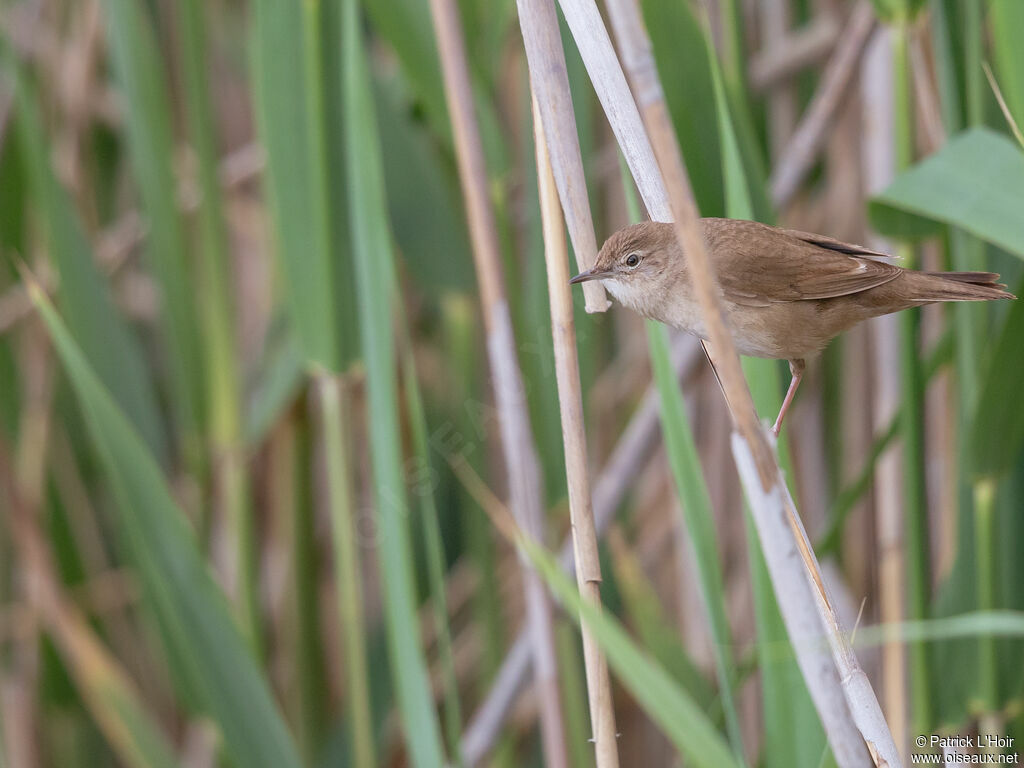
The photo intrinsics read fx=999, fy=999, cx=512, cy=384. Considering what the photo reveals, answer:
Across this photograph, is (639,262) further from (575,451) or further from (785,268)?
(575,451)

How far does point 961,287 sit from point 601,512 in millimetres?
867

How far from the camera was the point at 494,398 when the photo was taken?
2.36 meters

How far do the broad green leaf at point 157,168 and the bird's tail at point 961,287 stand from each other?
136cm

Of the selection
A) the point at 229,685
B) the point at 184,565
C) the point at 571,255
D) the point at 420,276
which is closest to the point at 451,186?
the point at 420,276

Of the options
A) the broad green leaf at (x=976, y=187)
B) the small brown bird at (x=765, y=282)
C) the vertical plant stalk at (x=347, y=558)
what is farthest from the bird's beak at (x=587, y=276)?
the vertical plant stalk at (x=347, y=558)

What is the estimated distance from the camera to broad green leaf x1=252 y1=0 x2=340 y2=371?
61.4 inches

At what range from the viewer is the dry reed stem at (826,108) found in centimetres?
183

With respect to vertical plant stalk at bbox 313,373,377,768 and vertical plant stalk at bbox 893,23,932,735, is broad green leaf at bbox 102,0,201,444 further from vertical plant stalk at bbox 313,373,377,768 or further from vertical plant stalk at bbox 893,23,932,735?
vertical plant stalk at bbox 893,23,932,735

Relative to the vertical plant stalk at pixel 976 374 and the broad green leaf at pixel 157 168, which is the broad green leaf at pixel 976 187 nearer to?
the vertical plant stalk at pixel 976 374

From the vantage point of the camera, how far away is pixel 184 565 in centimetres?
160

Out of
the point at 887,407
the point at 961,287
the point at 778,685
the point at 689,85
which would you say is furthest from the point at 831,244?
the point at 887,407

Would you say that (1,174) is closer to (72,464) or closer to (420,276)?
(72,464)

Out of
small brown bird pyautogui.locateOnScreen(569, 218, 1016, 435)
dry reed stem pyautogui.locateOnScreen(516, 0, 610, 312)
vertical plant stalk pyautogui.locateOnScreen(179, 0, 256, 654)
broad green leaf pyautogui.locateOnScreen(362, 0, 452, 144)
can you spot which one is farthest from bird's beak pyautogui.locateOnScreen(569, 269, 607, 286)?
vertical plant stalk pyautogui.locateOnScreen(179, 0, 256, 654)

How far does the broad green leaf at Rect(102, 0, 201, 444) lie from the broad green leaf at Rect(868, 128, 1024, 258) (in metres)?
1.34
